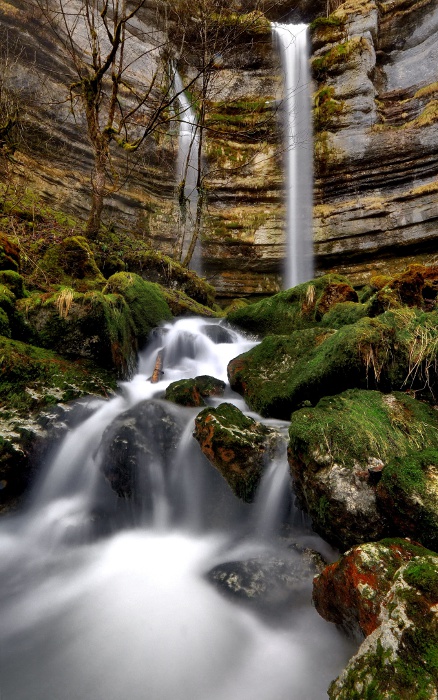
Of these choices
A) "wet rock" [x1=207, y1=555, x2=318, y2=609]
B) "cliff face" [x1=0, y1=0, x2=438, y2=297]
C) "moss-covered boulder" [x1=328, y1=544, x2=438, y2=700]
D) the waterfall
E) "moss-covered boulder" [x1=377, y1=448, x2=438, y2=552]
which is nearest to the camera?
"moss-covered boulder" [x1=328, y1=544, x2=438, y2=700]

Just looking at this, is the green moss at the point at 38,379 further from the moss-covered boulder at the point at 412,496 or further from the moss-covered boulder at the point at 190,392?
the moss-covered boulder at the point at 412,496

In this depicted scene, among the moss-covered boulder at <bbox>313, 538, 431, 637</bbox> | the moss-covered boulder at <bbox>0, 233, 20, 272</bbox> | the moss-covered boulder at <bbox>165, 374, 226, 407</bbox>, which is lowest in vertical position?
the moss-covered boulder at <bbox>313, 538, 431, 637</bbox>

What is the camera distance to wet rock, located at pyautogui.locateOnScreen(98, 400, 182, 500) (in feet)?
11.5

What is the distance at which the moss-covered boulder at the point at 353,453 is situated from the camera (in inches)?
96.3

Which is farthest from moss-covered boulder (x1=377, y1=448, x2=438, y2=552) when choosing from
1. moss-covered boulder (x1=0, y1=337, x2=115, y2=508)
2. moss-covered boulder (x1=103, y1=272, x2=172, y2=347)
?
moss-covered boulder (x1=103, y1=272, x2=172, y2=347)

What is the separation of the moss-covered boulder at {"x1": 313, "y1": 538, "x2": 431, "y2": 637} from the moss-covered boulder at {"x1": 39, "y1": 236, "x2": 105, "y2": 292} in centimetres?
599

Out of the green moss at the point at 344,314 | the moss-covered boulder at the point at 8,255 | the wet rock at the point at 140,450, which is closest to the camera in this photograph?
the wet rock at the point at 140,450

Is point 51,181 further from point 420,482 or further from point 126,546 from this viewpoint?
point 420,482

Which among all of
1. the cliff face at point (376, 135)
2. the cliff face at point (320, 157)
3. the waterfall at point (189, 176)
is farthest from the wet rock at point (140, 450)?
the cliff face at point (376, 135)

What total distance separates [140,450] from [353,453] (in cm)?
218

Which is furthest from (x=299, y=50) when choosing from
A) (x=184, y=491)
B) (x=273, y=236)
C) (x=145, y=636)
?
(x=145, y=636)

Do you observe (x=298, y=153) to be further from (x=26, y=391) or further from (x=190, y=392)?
(x=26, y=391)

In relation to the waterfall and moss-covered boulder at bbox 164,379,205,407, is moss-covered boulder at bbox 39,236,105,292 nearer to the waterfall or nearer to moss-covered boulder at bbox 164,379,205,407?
moss-covered boulder at bbox 164,379,205,407

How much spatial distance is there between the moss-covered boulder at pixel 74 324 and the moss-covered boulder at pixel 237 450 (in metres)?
2.17
